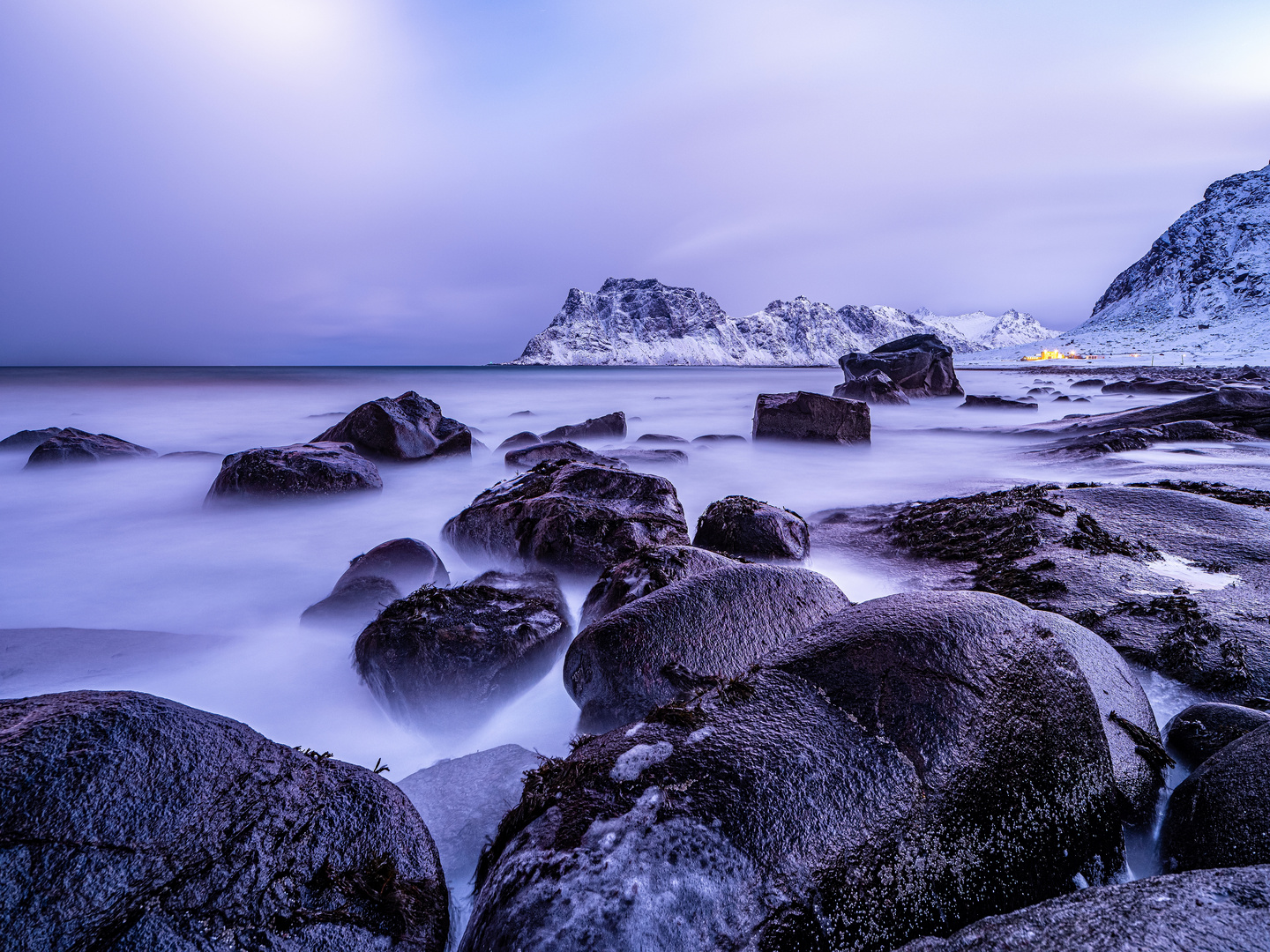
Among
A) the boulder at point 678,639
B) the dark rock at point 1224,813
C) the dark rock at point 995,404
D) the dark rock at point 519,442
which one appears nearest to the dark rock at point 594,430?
the dark rock at point 519,442

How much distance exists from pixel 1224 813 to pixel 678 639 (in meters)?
1.93

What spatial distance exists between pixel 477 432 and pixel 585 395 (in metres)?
13.9

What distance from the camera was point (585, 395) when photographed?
29.4 m

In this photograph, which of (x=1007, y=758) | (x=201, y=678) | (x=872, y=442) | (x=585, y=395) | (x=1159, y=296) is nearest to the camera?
(x=1007, y=758)

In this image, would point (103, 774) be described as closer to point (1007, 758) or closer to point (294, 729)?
point (294, 729)

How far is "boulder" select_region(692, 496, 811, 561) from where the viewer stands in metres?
4.82

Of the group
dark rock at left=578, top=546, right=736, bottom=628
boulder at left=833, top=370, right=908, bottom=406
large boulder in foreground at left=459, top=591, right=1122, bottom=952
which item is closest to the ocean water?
dark rock at left=578, top=546, right=736, bottom=628

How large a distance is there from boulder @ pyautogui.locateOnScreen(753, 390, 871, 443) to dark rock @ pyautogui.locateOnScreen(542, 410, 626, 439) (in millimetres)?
3670

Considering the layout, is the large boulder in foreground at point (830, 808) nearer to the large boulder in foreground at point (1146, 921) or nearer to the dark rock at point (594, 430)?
the large boulder in foreground at point (1146, 921)

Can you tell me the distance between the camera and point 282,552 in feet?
20.2

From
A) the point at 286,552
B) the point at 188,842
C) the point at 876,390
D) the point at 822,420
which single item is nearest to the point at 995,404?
the point at 876,390

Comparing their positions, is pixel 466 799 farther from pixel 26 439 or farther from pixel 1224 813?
pixel 26 439

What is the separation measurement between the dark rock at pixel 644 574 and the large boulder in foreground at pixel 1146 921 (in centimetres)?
212

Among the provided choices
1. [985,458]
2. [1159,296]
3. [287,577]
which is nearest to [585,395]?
[985,458]
